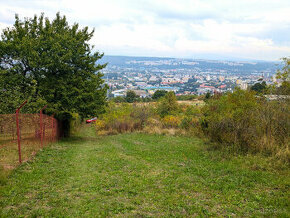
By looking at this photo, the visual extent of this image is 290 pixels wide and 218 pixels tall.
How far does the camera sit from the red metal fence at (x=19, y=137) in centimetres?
730

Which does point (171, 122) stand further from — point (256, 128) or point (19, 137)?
point (19, 137)

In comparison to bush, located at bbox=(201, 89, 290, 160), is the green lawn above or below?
below

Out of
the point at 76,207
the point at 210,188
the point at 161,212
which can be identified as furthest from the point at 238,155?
the point at 76,207

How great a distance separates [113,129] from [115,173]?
52.3 ft

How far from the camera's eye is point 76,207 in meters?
4.82

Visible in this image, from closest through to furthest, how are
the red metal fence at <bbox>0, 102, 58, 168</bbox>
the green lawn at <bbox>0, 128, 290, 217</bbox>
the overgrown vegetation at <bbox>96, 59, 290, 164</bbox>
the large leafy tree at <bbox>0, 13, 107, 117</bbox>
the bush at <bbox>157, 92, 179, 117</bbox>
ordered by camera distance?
the green lawn at <bbox>0, 128, 290, 217</bbox>
the red metal fence at <bbox>0, 102, 58, 168</bbox>
the overgrown vegetation at <bbox>96, 59, 290, 164</bbox>
the large leafy tree at <bbox>0, 13, 107, 117</bbox>
the bush at <bbox>157, 92, 179, 117</bbox>

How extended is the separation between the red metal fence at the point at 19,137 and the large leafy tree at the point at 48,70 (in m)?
3.74

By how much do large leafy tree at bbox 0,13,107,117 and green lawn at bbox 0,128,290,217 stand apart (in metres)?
6.26

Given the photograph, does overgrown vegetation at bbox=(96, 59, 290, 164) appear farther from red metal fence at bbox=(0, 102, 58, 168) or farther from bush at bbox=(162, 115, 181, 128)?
bush at bbox=(162, 115, 181, 128)

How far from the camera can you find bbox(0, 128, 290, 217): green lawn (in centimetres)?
471

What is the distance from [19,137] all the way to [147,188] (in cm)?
473

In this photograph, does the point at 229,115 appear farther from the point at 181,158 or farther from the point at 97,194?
the point at 97,194

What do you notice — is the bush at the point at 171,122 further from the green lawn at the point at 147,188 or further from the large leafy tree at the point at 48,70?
the green lawn at the point at 147,188

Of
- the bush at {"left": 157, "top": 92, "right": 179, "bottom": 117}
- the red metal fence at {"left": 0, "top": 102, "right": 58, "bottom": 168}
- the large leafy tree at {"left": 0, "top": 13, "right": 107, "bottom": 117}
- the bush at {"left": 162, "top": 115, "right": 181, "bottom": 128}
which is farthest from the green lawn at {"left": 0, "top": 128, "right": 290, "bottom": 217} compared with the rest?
the bush at {"left": 157, "top": 92, "right": 179, "bottom": 117}
